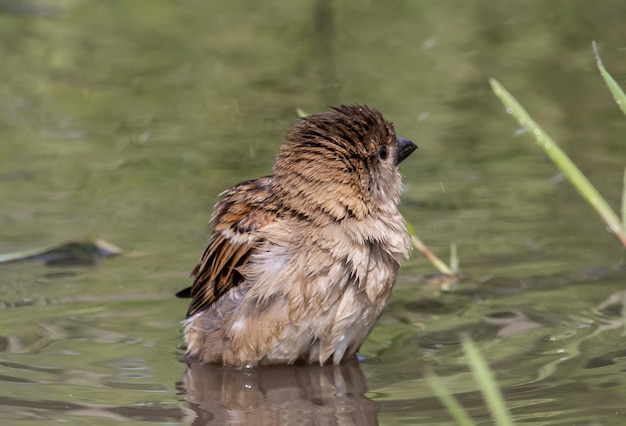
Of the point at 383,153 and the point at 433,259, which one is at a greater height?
the point at 383,153

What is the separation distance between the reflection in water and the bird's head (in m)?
0.70

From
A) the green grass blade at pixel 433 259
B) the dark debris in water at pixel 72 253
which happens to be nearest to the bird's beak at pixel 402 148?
the green grass blade at pixel 433 259

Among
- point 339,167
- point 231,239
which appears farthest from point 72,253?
point 339,167

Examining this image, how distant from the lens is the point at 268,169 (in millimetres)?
7980

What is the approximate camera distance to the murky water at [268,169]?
498cm

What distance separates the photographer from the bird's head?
5.29m

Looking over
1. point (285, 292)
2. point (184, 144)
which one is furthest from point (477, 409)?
point (184, 144)

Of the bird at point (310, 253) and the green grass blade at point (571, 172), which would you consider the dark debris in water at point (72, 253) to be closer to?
the bird at point (310, 253)

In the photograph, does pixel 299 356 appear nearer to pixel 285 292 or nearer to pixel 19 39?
pixel 285 292

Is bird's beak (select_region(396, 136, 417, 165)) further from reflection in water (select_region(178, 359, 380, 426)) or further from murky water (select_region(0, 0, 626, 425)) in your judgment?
reflection in water (select_region(178, 359, 380, 426))

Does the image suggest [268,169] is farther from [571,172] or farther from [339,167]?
[571,172]

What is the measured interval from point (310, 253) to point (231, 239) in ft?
1.67

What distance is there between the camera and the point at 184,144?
8711mm

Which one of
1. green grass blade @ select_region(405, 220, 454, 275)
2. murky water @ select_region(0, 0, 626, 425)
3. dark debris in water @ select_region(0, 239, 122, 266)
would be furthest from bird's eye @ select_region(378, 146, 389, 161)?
dark debris in water @ select_region(0, 239, 122, 266)
